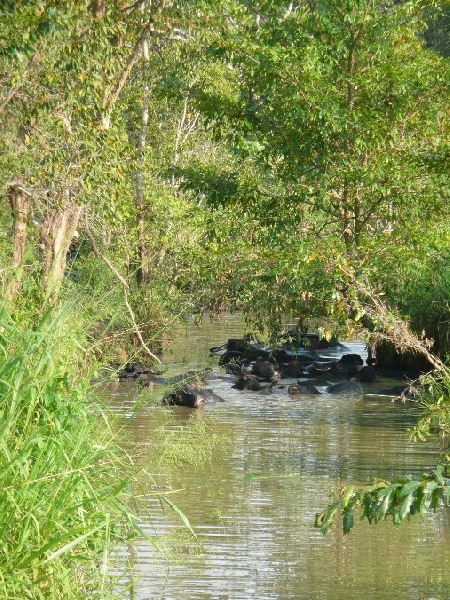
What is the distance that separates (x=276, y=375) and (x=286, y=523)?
30.0 ft

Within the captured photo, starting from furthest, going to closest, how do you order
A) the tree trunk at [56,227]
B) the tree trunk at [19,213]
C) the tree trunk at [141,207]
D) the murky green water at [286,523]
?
the tree trunk at [141,207] < the tree trunk at [56,227] < the tree trunk at [19,213] < the murky green water at [286,523]

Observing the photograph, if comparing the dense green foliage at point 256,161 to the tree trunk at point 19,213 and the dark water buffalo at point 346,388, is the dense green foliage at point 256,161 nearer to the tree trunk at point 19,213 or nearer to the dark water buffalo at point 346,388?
the tree trunk at point 19,213

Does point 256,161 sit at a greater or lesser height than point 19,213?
greater

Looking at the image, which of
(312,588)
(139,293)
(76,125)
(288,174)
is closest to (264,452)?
(76,125)

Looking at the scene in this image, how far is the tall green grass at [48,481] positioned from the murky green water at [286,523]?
609mm

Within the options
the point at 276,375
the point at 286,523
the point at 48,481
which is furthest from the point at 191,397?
the point at 48,481

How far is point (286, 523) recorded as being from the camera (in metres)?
8.23

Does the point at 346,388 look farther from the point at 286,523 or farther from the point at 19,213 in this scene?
the point at 286,523

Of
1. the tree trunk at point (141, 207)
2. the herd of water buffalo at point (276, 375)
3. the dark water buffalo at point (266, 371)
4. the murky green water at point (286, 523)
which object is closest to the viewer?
the murky green water at point (286, 523)

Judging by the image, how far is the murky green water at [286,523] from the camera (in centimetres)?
671

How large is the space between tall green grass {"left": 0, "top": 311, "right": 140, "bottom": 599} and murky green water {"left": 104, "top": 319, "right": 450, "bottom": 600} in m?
0.61

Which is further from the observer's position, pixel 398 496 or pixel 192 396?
pixel 192 396

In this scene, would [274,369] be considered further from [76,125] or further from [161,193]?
[76,125]

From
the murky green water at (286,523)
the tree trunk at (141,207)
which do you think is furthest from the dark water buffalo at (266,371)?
the murky green water at (286,523)
